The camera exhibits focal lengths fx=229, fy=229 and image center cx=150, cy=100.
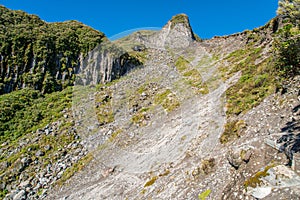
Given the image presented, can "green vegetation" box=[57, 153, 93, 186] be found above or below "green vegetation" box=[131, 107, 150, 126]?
below

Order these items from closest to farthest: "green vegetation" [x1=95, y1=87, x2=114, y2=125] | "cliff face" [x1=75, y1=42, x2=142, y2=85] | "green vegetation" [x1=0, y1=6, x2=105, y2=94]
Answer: "green vegetation" [x1=95, y1=87, x2=114, y2=125], "green vegetation" [x1=0, y1=6, x2=105, y2=94], "cliff face" [x1=75, y1=42, x2=142, y2=85]

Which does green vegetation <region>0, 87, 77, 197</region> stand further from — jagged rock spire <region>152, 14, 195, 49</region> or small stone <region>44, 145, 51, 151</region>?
jagged rock spire <region>152, 14, 195, 49</region>

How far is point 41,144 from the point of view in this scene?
68.5 feet

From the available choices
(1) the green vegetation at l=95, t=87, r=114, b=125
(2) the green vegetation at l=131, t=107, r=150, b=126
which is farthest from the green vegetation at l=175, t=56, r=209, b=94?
(1) the green vegetation at l=95, t=87, r=114, b=125

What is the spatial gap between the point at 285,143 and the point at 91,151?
14791 mm

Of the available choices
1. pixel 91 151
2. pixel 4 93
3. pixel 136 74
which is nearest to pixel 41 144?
pixel 91 151

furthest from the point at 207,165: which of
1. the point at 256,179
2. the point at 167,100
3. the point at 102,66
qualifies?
the point at 102,66

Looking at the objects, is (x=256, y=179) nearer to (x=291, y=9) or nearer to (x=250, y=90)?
(x=291, y=9)

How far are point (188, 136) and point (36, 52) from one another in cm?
2463

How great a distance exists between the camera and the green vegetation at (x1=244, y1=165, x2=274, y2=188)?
8.32 metres

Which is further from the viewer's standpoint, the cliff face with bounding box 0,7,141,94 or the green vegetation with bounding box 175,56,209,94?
the cliff face with bounding box 0,7,141,94

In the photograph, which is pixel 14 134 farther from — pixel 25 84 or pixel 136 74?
pixel 136 74

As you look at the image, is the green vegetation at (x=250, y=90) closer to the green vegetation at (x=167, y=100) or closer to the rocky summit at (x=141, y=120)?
the rocky summit at (x=141, y=120)

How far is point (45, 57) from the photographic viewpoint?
1221 inches
